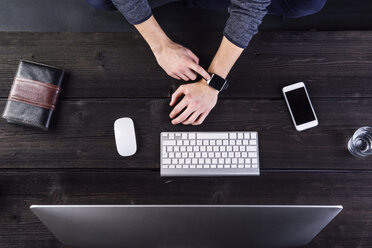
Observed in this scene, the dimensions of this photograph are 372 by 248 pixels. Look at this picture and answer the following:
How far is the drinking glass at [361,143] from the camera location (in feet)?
3.14

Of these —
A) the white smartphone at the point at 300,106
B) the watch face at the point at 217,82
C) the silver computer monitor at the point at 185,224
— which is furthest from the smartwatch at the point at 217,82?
the silver computer monitor at the point at 185,224

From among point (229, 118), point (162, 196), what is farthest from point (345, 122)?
point (162, 196)

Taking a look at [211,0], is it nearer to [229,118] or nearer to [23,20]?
[229,118]

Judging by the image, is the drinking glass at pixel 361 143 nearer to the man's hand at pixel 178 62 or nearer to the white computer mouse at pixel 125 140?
the man's hand at pixel 178 62

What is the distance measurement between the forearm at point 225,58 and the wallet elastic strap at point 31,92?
1.72 feet

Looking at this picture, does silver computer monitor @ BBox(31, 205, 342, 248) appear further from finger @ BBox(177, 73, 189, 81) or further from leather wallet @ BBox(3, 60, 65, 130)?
finger @ BBox(177, 73, 189, 81)

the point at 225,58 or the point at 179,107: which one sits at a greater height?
the point at 225,58

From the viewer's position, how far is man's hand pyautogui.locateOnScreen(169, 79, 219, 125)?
0.97 m

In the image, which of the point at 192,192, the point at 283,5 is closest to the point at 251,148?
the point at 192,192

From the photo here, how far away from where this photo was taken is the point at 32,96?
36.1 inches

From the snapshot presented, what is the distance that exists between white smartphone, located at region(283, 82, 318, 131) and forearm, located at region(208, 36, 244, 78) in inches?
7.7

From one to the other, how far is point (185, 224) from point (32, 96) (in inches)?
23.6

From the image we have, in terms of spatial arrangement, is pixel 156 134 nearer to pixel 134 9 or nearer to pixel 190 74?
pixel 190 74

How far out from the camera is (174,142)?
95 centimetres
